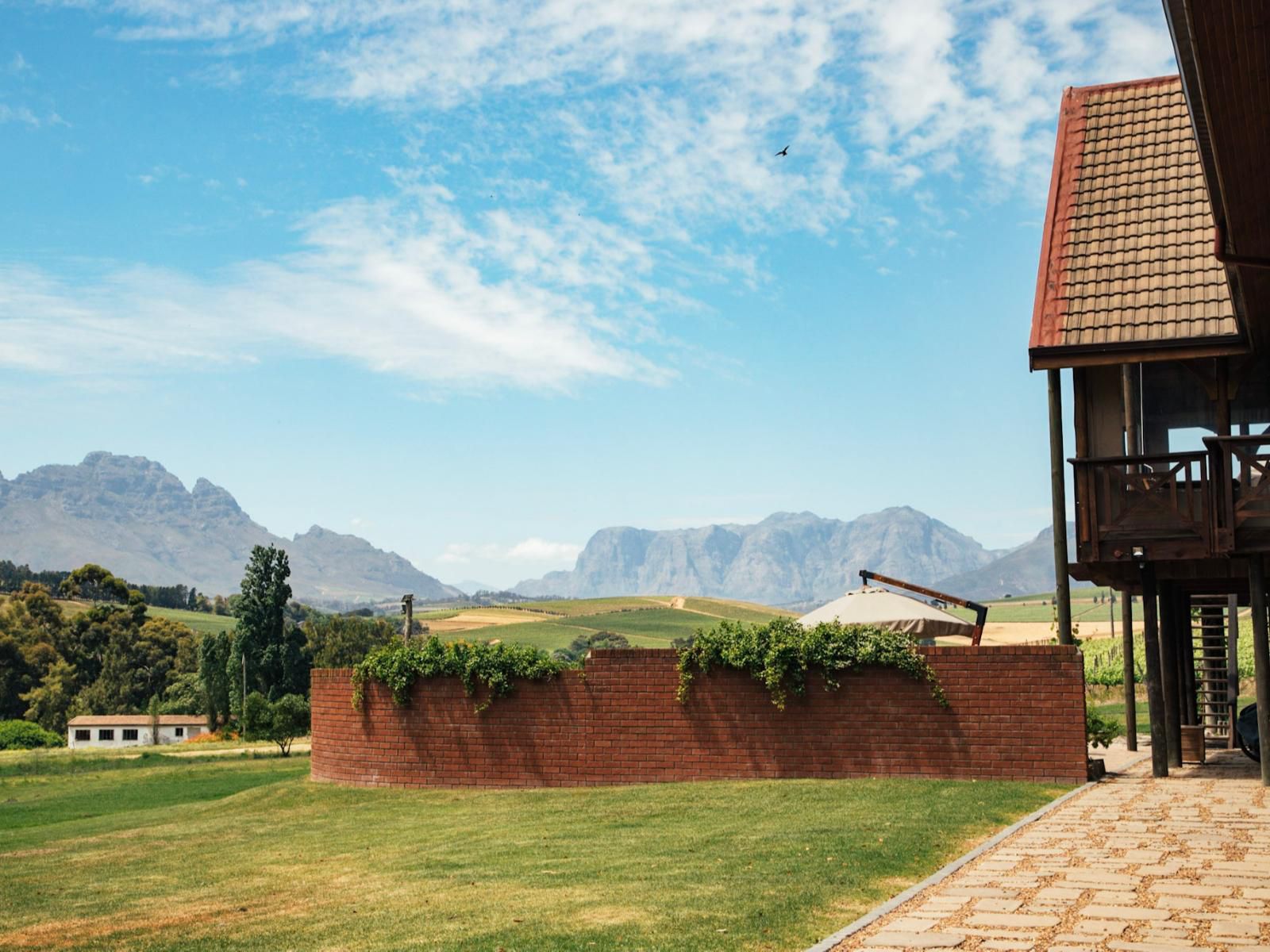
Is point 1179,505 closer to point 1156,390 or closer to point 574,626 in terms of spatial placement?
point 1156,390

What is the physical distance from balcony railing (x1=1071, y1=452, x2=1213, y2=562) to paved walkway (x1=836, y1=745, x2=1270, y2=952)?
3595 mm

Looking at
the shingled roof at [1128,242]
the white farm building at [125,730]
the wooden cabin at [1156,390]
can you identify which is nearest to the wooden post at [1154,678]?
the wooden cabin at [1156,390]

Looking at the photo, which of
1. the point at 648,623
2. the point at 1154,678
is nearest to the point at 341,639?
the point at 648,623

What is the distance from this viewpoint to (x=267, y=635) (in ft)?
285

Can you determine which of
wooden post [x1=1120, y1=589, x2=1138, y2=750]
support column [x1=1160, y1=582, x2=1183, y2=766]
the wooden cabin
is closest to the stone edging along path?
support column [x1=1160, y1=582, x2=1183, y2=766]

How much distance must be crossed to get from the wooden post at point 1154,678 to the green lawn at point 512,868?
1.78m

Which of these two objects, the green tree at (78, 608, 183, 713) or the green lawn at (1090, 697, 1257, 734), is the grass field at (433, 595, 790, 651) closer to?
the green tree at (78, 608, 183, 713)

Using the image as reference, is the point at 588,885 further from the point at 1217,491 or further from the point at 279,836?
the point at 1217,491

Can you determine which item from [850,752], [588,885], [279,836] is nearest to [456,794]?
[279,836]

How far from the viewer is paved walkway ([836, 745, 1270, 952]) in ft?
24.5

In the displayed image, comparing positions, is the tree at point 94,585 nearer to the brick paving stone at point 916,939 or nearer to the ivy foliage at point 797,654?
the ivy foliage at point 797,654

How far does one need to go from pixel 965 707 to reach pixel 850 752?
64.4 inches

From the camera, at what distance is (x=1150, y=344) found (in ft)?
52.9

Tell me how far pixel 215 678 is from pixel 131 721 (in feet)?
33.4
